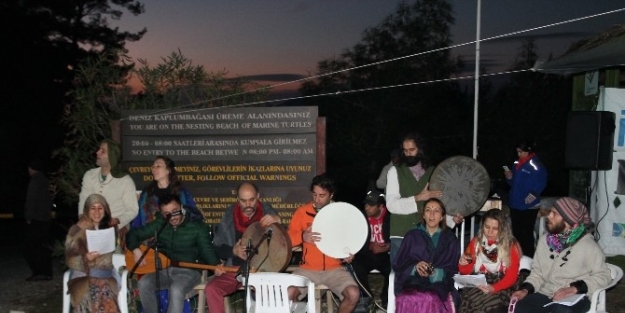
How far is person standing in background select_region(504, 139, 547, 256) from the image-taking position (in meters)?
8.30

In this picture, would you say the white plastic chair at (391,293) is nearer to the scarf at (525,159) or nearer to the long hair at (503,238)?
the long hair at (503,238)

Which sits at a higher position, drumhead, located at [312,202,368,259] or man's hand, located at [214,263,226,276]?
drumhead, located at [312,202,368,259]

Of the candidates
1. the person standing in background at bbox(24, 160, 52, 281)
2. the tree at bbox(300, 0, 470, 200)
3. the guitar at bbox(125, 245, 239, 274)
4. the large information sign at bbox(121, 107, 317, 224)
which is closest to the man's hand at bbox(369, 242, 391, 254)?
the large information sign at bbox(121, 107, 317, 224)

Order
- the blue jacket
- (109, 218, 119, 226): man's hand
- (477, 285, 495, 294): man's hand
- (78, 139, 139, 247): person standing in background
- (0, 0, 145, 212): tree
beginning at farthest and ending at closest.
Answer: (0, 0, 145, 212): tree → the blue jacket → (78, 139, 139, 247): person standing in background → (109, 218, 119, 226): man's hand → (477, 285, 495, 294): man's hand

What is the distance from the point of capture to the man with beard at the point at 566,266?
510 centimetres

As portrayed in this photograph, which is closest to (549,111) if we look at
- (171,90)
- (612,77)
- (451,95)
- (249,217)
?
(451,95)

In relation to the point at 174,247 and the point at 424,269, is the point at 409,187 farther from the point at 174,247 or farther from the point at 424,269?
the point at 174,247

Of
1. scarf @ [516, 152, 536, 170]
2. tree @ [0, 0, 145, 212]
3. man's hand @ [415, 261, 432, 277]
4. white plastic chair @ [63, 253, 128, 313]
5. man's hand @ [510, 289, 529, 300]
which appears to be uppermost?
tree @ [0, 0, 145, 212]

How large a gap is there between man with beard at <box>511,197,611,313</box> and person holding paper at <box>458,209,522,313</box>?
0.13 m

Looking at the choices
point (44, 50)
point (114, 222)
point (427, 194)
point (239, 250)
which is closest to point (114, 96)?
point (114, 222)

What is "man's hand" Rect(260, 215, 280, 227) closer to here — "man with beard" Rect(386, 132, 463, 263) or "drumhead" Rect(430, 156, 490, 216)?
"man with beard" Rect(386, 132, 463, 263)

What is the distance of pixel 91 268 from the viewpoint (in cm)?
600

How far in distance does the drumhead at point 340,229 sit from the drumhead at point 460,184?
72 cm

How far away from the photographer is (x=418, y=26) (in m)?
13.7
